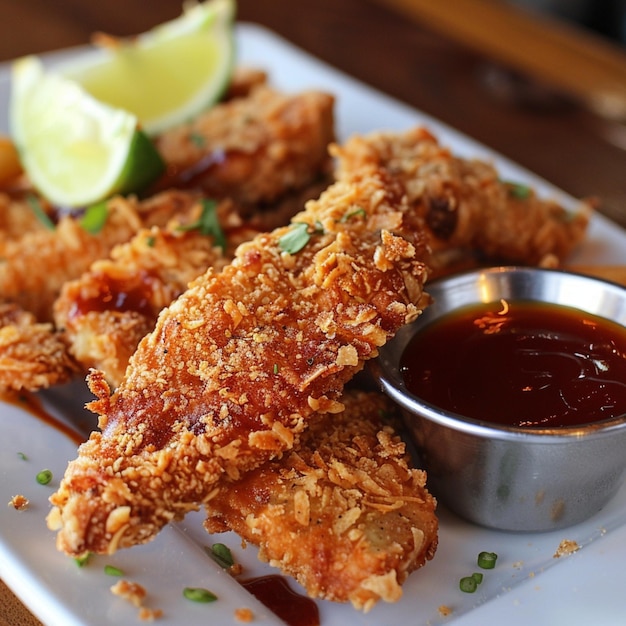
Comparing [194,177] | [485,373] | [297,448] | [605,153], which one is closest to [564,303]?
[485,373]

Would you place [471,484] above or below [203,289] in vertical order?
below

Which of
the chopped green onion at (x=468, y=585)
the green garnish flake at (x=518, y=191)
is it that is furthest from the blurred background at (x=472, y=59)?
the chopped green onion at (x=468, y=585)

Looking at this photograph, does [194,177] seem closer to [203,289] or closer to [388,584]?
[203,289]

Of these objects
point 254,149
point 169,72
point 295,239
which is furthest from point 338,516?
point 169,72

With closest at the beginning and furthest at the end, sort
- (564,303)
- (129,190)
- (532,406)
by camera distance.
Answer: (532,406) < (564,303) < (129,190)

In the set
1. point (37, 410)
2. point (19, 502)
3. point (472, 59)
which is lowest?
point (37, 410)

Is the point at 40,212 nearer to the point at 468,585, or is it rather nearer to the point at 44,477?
the point at 44,477
